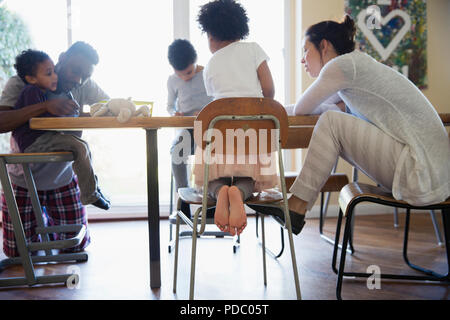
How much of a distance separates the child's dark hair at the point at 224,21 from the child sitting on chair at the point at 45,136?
2.51ft

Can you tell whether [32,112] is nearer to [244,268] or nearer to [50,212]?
[50,212]

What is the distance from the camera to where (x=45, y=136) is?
73.0 inches

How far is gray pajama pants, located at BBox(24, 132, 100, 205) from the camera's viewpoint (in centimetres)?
178

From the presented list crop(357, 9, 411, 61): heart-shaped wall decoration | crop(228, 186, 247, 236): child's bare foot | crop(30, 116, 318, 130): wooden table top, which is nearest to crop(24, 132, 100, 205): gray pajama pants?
crop(30, 116, 318, 130): wooden table top

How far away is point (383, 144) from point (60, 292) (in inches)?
59.3

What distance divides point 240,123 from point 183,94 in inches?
64.4

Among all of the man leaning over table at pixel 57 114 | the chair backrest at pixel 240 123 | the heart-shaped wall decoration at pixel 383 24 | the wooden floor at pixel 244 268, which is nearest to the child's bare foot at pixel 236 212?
the chair backrest at pixel 240 123

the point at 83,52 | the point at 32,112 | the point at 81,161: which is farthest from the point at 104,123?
the point at 83,52

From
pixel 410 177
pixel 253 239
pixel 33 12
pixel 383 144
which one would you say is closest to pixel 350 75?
pixel 383 144

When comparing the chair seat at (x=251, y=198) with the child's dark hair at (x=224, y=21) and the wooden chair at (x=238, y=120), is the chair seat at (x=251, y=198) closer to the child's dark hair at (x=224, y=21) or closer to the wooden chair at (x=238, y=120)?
the wooden chair at (x=238, y=120)

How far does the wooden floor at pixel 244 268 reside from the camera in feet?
5.23

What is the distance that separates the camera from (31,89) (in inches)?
75.4

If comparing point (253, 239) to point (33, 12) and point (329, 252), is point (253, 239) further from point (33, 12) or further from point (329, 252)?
point (33, 12)

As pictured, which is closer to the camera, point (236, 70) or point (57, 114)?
point (236, 70)
